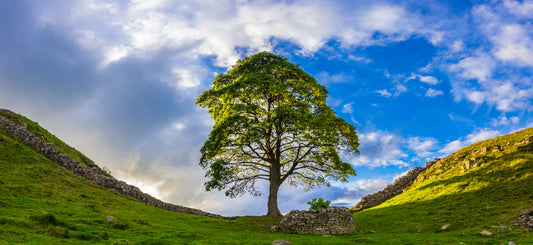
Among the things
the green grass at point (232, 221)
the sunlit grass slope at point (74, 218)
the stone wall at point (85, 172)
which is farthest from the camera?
Result: the stone wall at point (85, 172)

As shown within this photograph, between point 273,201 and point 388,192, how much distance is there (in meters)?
26.8

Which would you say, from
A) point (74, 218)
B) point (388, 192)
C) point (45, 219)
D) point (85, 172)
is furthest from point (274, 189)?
point (388, 192)

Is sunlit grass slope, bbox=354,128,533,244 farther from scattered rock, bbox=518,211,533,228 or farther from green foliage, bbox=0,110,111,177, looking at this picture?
green foliage, bbox=0,110,111,177

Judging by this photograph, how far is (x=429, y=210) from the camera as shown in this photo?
3238 cm

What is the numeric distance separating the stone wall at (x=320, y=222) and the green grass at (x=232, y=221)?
83.7 inches

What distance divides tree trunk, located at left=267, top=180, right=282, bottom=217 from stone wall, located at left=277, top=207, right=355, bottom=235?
313 inches

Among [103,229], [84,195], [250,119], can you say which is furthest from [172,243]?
[250,119]

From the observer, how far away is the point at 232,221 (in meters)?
32.6

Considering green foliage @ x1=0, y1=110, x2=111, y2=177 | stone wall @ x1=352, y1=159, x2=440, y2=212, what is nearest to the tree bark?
stone wall @ x1=352, y1=159, x2=440, y2=212

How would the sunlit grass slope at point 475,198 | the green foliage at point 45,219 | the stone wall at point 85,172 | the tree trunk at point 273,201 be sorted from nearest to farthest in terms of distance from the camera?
the green foliage at point 45,219, the sunlit grass slope at point 475,198, the stone wall at point 85,172, the tree trunk at point 273,201

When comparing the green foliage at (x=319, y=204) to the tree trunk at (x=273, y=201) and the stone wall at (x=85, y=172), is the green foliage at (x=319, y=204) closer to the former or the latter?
the tree trunk at (x=273, y=201)

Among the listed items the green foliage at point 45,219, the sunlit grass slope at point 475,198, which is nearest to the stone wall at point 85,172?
the green foliage at point 45,219

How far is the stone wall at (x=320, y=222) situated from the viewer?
1059 inches

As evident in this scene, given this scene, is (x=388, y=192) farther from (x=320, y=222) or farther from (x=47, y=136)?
(x=47, y=136)
